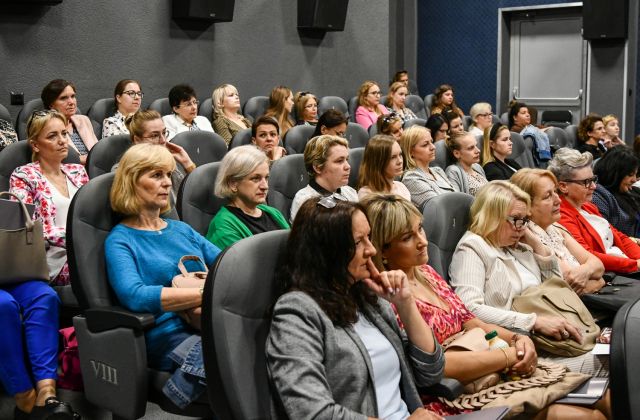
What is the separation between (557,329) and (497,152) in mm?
2811

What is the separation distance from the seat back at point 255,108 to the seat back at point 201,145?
91.9 inches

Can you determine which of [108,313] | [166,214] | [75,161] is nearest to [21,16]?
[75,161]

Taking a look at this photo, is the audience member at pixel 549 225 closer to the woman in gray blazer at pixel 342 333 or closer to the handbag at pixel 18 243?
the woman in gray blazer at pixel 342 333

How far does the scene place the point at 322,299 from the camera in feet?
6.21

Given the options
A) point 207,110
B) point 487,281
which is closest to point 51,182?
point 487,281

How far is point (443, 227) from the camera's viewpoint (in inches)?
117

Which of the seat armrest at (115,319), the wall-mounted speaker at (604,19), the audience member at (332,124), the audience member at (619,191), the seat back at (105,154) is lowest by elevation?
the seat armrest at (115,319)

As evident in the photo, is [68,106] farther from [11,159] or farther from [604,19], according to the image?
[604,19]

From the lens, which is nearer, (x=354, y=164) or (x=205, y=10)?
(x=354, y=164)

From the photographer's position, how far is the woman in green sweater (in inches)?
117

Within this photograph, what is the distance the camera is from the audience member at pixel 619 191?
431 centimetres

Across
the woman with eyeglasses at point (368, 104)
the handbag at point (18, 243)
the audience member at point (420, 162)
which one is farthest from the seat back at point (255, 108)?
the handbag at point (18, 243)

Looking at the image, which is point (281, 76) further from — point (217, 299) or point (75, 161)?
point (217, 299)

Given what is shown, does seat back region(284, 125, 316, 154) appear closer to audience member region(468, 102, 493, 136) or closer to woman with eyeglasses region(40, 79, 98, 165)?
woman with eyeglasses region(40, 79, 98, 165)
